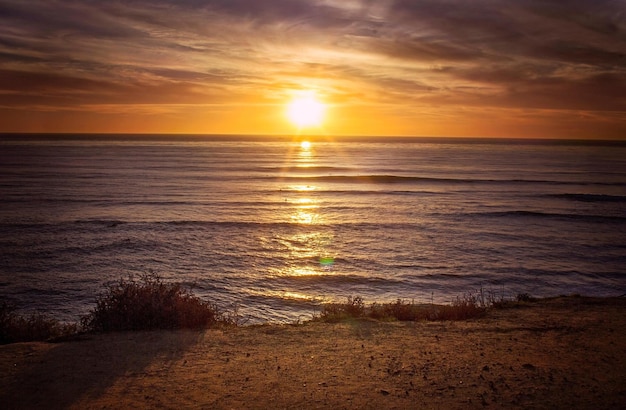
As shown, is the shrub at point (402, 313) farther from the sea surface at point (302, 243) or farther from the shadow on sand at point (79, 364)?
the shadow on sand at point (79, 364)

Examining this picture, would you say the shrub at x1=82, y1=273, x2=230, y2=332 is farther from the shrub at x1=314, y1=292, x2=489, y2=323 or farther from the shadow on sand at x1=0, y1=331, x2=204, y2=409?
the shrub at x1=314, y1=292, x2=489, y2=323

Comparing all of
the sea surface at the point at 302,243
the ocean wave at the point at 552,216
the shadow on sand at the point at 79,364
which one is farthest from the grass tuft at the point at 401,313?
the ocean wave at the point at 552,216

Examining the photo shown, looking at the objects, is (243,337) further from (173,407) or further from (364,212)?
(364,212)

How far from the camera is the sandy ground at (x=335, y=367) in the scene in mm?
6277

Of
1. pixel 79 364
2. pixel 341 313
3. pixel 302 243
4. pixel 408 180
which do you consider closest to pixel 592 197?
pixel 408 180

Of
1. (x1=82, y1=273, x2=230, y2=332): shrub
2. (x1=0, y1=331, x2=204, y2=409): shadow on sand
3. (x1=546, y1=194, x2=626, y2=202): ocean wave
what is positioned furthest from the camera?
(x1=546, y1=194, x2=626, y2=202): ocean wave

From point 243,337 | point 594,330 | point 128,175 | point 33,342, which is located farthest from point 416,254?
point 128,175

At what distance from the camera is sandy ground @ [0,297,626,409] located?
6.28 meters

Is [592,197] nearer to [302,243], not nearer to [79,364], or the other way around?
[302,243]

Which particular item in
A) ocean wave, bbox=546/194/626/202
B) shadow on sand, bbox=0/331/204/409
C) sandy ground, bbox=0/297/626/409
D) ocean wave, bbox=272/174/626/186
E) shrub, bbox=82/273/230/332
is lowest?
sandy ground, bbox=0/297/626/409

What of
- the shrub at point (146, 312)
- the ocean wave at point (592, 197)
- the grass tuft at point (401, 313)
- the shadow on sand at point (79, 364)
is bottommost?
the grass tuft at point (401, 313)

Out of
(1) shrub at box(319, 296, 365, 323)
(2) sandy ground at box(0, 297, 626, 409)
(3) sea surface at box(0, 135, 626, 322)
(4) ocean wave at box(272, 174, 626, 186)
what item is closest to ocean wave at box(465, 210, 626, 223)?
(3) sea surface at box(0, 135, 626, 322)

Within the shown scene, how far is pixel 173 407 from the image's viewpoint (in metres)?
6.13

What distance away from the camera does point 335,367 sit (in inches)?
288
